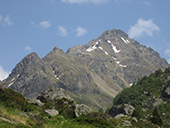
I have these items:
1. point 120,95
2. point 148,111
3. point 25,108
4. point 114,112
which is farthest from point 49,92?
point 120,95

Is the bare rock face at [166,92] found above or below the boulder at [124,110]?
above

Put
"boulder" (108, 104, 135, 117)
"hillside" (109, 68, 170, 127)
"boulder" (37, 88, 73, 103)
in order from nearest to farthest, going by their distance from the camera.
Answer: "boulder" (37, 88, 73, 103) → "boulder" (108, 104, 135, 117) → "hillside" (109, 68, 170, 127)

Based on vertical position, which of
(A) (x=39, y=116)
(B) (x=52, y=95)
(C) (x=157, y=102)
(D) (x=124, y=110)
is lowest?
(A) (x=39, y=116)

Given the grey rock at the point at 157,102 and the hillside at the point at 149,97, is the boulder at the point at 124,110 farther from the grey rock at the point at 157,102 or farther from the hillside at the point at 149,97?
the grey rock at the point at 157,102

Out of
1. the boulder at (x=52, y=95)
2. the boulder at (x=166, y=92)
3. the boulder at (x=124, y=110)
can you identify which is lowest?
the boulder at (x=124, y=110)

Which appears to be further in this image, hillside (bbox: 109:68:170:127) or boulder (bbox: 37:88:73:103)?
hillside (bbox: 109:68:170:127)

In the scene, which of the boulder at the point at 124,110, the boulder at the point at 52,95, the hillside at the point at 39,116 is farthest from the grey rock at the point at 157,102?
the hillside at the point at 39,116

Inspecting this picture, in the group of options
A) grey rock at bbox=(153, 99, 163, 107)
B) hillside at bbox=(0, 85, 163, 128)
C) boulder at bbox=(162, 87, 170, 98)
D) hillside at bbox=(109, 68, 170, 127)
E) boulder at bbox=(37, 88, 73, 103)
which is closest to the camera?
hillside at bbox=(0, 85, 163, 128)

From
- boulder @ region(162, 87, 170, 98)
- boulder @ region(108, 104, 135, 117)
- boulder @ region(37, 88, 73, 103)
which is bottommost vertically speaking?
boulder @ region(108, 104, 135, 117)

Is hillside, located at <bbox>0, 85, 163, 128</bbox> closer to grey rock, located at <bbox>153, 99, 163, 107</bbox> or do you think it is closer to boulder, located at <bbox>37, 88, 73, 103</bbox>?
boulder, located at <bbox>37, 88, 73, 103</bbox>

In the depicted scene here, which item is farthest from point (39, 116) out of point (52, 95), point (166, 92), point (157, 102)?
point (166, 92)

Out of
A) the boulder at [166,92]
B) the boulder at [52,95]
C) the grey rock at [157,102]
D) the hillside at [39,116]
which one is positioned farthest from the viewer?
the boulder at [166,92]

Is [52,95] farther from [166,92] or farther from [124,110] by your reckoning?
[166,92]

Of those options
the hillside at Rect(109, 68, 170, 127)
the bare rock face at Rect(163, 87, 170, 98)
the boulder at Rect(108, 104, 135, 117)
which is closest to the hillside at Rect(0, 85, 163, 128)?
the boulder at Rect(108, 104, 135, 117)
